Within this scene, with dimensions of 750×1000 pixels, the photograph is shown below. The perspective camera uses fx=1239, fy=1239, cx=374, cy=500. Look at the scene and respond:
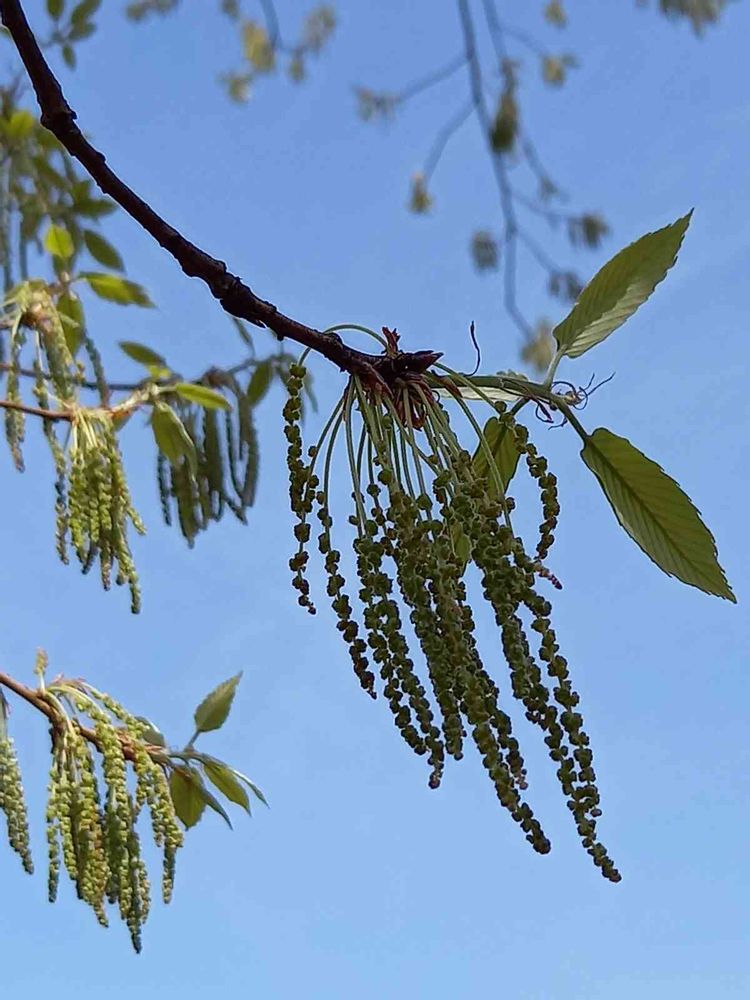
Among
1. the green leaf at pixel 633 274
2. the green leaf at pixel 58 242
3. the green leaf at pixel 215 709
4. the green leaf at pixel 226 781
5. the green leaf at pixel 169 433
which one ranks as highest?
the green leaf at pixel 58 242

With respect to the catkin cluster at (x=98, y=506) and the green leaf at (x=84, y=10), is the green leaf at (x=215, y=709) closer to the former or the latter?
the catkin cluster at (x=98, y=506)

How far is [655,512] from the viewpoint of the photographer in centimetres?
102

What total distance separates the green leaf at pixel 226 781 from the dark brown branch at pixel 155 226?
102 centimetres

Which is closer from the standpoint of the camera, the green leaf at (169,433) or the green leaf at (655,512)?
the green leaf at (655,512)

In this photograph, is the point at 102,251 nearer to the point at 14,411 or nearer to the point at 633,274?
the point at 14,411

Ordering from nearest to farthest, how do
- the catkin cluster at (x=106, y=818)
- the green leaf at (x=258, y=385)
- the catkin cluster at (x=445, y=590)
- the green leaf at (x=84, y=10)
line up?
the catkin cluster at (x=445, y=590) → the catkin cluster at (x=106, y=818) → the green leaf at (x=84, y=10) → the green leaf at (x=258, y=385)

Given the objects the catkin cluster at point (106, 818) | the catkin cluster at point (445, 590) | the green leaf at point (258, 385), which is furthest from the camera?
the green leaf at point (258, 385)

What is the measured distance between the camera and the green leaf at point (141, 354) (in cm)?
207

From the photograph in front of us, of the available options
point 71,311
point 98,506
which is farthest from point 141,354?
point 98,506

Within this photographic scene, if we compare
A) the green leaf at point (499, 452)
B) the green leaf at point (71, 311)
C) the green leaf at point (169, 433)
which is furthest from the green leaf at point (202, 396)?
the green leaf at point (499, 452)

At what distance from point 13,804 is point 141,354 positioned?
0.79 meters

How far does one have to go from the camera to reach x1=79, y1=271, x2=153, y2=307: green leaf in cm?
192

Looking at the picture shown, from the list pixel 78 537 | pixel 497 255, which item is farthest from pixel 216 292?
pixel 497 255

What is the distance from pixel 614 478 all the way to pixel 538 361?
2.86 metres
